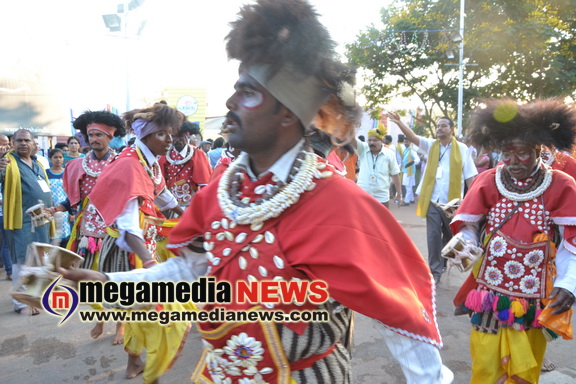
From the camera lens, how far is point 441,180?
6.62 metres

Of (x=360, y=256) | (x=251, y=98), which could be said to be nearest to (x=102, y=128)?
(x=251, y=98)

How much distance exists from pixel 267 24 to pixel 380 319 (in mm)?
1100

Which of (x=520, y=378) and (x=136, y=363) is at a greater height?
(x=520, y=378)

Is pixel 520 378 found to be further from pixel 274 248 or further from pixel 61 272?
pixel 61 272

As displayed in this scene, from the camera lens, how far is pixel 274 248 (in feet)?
5.47

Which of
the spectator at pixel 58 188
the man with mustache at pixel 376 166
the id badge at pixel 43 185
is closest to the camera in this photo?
the id badge at pixel 43 185

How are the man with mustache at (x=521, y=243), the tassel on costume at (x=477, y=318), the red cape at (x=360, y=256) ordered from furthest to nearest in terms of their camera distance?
the tassel on costume at (x=477, y=318)
the man with mustache at (x=521, y=243)
the red cape at (x=360, y=256)

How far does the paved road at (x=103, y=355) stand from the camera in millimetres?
4039

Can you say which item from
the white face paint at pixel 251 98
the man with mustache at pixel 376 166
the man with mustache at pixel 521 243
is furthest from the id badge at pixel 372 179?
the white face paint at pixel 251 98

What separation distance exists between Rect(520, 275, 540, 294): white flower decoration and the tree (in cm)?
1425

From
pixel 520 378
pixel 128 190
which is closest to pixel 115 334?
pixel 128 190

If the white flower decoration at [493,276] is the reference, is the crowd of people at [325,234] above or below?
above

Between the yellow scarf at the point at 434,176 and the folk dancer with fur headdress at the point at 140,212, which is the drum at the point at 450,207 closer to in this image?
the folk dancer with fur headdress at the point at 140,212

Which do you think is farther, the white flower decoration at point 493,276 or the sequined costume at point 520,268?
the white flower decoration at point 493,276
